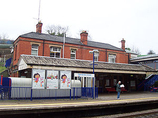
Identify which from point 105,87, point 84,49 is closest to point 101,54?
point 84,49

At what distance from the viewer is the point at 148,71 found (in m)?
22.2

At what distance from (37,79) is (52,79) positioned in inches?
47.3

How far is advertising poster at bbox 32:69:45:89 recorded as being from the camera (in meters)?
12.6

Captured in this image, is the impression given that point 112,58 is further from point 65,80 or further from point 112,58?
point 65,80

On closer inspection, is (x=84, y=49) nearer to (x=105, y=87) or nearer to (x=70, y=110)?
(x=105, y=87)

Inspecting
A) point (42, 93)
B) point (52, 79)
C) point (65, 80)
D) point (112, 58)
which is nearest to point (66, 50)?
point (112, 58)

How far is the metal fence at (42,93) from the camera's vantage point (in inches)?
475

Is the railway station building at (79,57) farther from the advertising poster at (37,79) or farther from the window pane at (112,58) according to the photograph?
the advertising poster at (37,79)

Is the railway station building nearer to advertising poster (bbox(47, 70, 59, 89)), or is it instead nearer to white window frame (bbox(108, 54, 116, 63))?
white window frame (bbox(108, 54, 116, 63))

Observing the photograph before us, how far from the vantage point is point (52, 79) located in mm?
13422

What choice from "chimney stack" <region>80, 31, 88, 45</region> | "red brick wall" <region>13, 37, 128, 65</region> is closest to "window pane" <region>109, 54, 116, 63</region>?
"red brick wall" <region>13, 37, 128, 65</region>

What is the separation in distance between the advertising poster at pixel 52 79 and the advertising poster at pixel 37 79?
1.69 ft

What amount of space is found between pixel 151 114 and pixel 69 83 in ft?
21.1

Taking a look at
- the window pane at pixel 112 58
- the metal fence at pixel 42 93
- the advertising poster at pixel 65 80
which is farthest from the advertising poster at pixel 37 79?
the window pane at pixel 112 58
